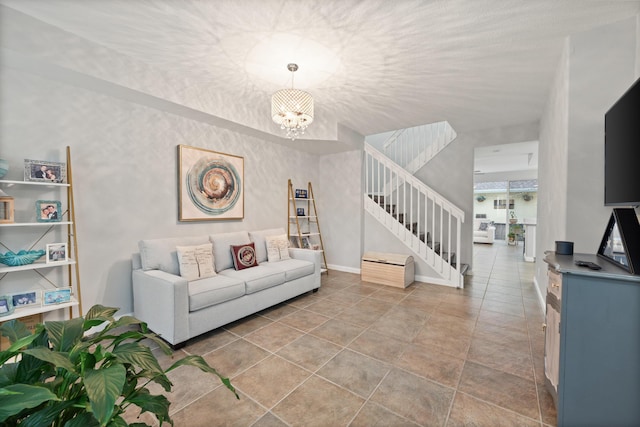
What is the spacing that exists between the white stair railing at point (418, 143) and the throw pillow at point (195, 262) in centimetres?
426

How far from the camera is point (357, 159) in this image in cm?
509

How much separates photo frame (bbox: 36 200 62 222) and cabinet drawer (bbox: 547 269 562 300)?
3823 mm

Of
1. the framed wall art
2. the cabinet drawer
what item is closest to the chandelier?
the cabinet drawer

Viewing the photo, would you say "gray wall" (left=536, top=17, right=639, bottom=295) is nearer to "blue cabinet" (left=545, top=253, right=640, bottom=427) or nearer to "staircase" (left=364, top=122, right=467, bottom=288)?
"blue cabinet" (left=545, top=253, right=640, bottom=427)

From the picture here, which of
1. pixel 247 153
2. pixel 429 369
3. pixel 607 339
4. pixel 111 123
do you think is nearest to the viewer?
pixel 607 339

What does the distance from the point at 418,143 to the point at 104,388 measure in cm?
596

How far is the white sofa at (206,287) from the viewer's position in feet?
7.80

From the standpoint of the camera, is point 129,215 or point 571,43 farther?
point 129,215

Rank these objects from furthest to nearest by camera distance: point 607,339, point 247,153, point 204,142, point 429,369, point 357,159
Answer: point 357,159, point 247,153, point 204,142, point 429,369, point 607,339

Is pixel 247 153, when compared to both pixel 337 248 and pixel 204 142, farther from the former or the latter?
pixel 337 248

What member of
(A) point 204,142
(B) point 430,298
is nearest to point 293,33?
(A) point 204,142

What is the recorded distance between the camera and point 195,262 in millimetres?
2967

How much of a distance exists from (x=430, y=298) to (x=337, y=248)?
6.99 feet

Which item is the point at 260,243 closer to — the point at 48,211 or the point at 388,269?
the point at 388,269
